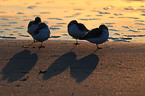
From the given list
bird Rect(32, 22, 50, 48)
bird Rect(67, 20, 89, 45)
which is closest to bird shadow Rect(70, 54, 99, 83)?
bird Rect(32, 22, 50, 48)

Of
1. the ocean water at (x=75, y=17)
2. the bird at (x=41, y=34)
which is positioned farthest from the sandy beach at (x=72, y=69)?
the ocean water at (x=75, y=17)

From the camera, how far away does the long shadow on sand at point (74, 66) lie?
304 inches

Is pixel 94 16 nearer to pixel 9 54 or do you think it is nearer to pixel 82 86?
pixel 9 54

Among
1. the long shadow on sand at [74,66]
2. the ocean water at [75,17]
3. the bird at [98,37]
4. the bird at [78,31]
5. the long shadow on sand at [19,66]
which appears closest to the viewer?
the long shadow on sand at [19,66]

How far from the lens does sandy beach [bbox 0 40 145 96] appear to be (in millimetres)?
6641

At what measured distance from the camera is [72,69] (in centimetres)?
829

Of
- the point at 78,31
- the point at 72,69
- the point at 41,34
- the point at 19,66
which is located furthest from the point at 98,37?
the point at 19,66

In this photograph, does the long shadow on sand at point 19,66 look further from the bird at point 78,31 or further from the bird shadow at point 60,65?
the bird at point 78,31

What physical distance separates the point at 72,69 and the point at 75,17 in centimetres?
1029

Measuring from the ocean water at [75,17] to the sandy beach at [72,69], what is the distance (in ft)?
6.99

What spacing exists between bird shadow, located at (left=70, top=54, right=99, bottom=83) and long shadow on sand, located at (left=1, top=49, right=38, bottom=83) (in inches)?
52.4

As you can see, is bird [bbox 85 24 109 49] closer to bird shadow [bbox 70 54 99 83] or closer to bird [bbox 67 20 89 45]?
bird shadow [bbox 70 54 99 83]

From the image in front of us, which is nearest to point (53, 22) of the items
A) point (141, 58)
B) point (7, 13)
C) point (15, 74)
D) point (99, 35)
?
Result: point (7, 13)

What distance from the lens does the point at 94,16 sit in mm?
18766
